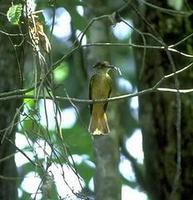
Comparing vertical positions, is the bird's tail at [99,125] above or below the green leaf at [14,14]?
below

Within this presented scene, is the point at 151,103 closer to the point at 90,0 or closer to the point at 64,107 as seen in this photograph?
the point at 90,0

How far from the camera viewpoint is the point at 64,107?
17.1 feet

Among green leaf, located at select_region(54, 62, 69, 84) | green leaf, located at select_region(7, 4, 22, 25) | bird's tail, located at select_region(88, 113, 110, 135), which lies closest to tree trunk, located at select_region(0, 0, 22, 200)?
green leaf, located at select_region(7, 4, 22, 25)

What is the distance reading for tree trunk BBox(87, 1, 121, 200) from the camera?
11.7 ft

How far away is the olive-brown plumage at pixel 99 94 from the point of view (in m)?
3.96

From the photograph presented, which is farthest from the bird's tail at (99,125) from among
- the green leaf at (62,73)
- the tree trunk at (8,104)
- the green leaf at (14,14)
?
the green leaf at (62,73)

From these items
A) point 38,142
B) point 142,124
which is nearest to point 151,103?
point 142,124

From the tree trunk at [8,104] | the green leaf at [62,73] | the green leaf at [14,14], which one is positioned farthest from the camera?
the green leaf at [62,73]

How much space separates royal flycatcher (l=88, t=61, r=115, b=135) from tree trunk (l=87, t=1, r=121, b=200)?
38 millimetres

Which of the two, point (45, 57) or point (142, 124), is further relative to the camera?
point (142, 124)

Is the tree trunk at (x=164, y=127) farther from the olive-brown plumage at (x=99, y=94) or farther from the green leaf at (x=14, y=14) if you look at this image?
the green leaf at (x=14, y=14)

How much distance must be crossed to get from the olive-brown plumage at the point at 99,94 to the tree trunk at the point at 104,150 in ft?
0.13

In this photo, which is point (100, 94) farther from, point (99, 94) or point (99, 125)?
point (99, 125)

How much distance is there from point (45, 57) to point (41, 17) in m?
0.43
